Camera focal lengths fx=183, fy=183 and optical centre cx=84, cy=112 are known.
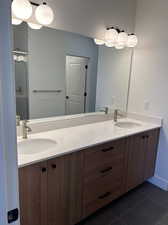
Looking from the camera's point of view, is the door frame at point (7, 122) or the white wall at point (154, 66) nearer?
the door frame at point (7, 122)

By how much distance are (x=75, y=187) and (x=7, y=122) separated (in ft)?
4.05

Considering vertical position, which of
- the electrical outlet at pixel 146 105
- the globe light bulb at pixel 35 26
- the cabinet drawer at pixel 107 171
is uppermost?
the globe light bulb at pixel 35 26

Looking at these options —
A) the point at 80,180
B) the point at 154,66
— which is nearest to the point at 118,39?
the point at 154,66

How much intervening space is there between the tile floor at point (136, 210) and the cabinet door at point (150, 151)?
255 millimetres

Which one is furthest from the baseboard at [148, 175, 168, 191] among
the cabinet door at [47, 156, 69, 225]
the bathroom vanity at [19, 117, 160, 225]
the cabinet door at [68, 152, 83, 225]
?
the cabinet door at [47, 156, 69, 225]

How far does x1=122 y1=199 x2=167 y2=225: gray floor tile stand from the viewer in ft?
6.21

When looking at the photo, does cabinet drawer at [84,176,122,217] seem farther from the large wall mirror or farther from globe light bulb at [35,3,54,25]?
globe light bulb at [35,3,54,25]

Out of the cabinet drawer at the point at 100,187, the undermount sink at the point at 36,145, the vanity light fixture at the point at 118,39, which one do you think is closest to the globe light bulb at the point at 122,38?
the vanity light fixture at the point at 118,39

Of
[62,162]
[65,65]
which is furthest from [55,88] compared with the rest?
[62,162]

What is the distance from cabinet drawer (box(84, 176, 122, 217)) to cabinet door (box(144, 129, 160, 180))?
1.88ft

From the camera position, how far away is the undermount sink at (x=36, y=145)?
166 cm

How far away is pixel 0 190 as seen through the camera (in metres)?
0.58

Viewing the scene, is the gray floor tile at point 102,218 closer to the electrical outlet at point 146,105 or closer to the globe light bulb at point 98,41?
the electrical outlet at point 146,105

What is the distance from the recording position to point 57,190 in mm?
1483
